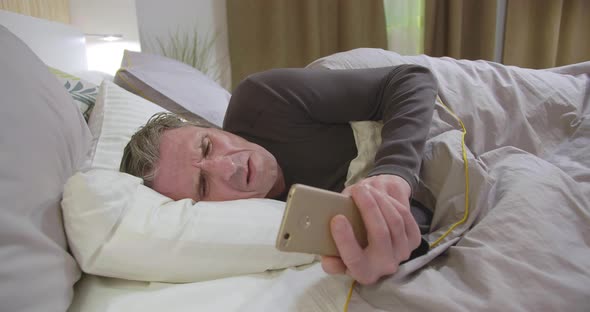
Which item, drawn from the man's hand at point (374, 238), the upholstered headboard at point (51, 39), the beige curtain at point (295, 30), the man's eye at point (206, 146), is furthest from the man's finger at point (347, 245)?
the beige curtain at point (295, 30)

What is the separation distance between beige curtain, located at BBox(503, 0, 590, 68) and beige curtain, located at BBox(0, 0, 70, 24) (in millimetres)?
2400

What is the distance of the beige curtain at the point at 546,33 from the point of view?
2.21 m

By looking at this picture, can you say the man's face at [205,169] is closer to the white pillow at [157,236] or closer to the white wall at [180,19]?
the white pillow at [157,236]

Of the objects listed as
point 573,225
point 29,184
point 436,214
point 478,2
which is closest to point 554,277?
point 573,225

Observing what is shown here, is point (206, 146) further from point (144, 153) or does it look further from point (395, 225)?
point (395, 225)

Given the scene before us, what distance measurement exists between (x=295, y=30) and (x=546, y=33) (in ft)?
4.91

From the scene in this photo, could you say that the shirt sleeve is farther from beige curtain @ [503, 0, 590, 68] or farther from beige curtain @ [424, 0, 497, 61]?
beige curtain @ [503, 0, 590, 68]

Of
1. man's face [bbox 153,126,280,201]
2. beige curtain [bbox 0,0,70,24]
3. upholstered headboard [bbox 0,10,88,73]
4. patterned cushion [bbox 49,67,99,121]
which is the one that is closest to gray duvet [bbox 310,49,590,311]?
man's face [bbox 153,126,280,201]

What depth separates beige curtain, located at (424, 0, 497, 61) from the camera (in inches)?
88.9

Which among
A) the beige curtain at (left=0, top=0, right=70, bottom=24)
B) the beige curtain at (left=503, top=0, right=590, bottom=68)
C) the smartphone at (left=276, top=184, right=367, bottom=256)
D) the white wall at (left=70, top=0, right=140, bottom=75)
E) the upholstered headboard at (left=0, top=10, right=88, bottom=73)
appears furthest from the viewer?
the beige curtain at (left=503, top=0, right=590, bottom=68)

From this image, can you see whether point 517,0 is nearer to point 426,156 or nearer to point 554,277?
point 426,156

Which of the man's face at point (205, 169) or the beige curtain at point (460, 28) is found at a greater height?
the beige curtain at point (460, 28)

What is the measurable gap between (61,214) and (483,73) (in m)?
1.07

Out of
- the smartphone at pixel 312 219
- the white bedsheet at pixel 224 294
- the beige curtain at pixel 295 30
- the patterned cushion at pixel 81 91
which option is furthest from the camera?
the beige curtain at pixel 295 30
